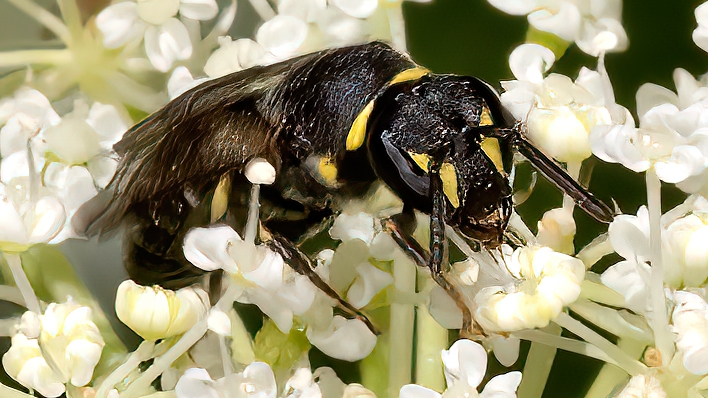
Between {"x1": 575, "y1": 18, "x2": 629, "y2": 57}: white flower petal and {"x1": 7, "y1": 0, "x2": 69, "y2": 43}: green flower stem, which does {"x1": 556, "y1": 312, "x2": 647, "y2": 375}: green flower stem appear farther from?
{"x1": 7, "y1": 0, "x2": 69, "y2": 43}: green flower stem

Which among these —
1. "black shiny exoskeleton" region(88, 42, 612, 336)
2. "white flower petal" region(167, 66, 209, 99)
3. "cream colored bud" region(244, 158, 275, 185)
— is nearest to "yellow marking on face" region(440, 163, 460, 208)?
"black shiny exoskeleton" region(88, 42, 612, 336)

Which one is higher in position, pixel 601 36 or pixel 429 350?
pixel 601 36

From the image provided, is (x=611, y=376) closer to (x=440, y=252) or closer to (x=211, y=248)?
(x=440, y=252)

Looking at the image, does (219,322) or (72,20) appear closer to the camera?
(219,322)

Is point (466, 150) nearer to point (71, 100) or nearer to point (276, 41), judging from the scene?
point (276, 41)

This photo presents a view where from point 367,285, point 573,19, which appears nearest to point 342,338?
point 367,285

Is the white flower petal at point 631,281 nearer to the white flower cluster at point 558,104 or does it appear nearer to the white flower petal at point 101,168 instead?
the white flower cluster at point 558,104
